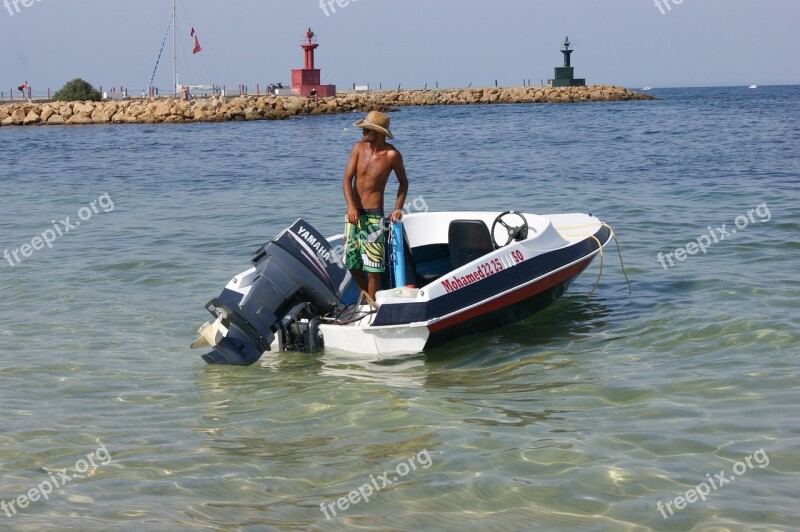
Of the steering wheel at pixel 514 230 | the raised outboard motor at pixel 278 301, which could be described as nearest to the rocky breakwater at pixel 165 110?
the steering wheel at pixel 514 230

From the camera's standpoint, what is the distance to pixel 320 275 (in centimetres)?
766

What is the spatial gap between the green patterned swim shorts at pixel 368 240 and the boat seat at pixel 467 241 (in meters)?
1.24

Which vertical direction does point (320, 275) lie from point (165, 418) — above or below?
above

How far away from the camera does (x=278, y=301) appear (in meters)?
7.46

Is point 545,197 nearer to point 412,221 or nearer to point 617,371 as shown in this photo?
point 412,221

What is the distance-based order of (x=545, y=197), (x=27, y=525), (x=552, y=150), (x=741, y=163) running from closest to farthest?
(x=27, y=525) → (x=545, y=197) → (x=741, y=163) → (x=552, y=150)

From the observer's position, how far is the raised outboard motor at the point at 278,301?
7.41 metres

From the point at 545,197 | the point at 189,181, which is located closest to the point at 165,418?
the point at 545,197

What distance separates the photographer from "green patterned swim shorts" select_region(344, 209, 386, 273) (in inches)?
326

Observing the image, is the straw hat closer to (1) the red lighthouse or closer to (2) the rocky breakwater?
(2) the rocky breakwater

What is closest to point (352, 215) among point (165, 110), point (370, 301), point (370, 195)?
point (370, 195)

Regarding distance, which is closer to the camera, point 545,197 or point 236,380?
point 236,380

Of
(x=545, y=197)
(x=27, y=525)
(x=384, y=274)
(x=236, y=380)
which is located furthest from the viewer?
(x=545, y=197)

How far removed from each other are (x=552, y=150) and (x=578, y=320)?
21.1 m
